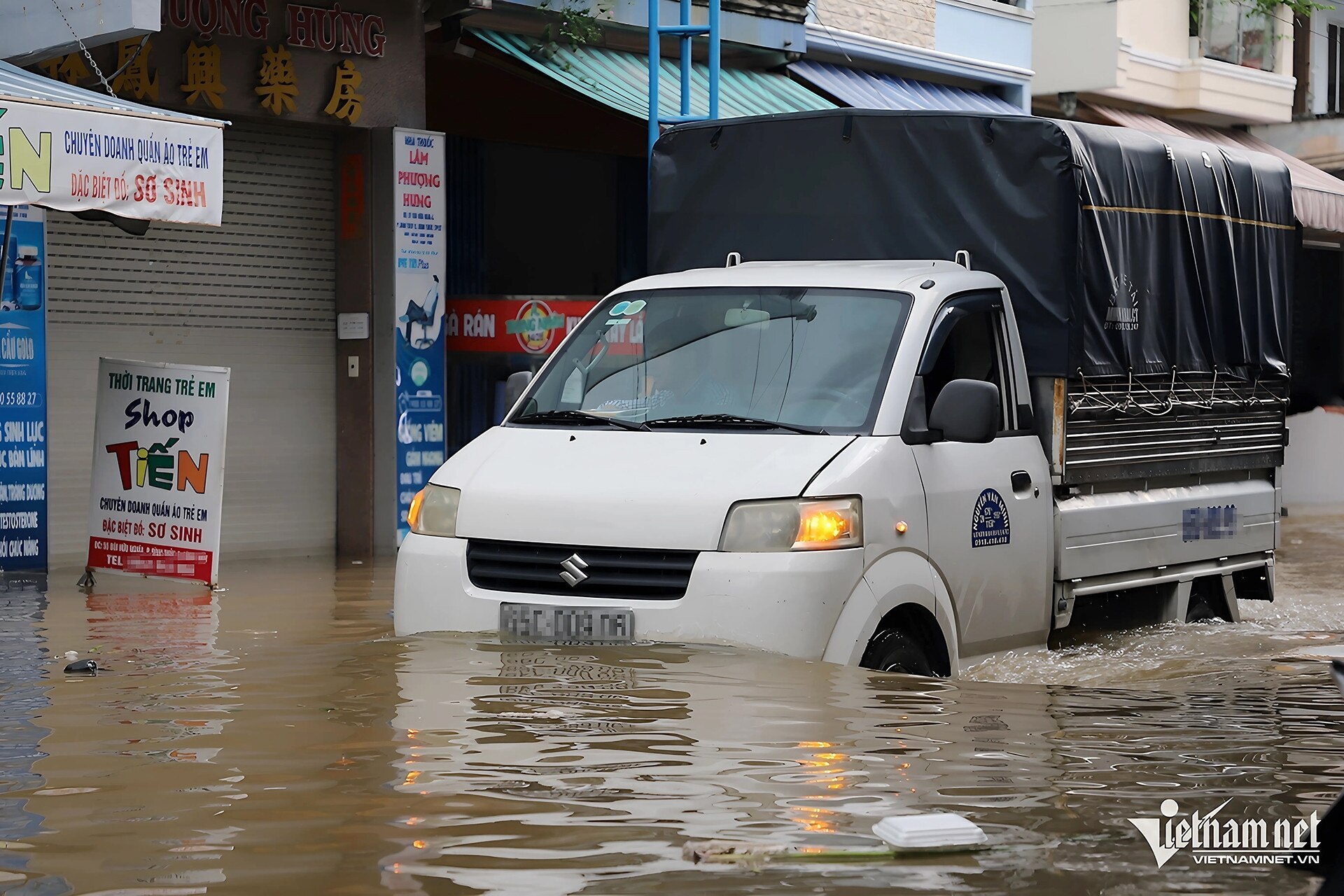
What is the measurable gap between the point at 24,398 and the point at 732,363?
6.47m

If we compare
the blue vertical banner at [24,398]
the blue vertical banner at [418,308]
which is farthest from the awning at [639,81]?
the blue vertical banner at [24,398]

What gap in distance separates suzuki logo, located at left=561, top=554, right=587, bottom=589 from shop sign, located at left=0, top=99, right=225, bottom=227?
4.70 m

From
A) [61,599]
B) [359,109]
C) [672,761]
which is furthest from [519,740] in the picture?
[359,109]

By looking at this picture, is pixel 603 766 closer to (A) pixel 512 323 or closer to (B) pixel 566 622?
(B) pixel 566 622

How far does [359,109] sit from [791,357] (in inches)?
311

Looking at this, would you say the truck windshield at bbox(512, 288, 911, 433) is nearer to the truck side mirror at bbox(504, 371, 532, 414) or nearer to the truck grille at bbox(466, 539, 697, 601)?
the truck side mirror at bbox(504, 371, 532, 414)

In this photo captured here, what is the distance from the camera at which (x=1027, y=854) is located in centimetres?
440

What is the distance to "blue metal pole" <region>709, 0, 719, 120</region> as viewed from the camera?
14.9m

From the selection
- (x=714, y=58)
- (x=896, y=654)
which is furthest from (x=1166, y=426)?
(x=714, y=58)

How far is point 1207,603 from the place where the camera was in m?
9.80

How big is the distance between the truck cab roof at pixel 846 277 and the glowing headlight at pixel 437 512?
1530mm

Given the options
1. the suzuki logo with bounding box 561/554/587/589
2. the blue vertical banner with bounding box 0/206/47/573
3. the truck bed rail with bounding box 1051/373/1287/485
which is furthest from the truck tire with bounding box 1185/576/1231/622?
the blue vertical banner with bounding box 0/206/47/573

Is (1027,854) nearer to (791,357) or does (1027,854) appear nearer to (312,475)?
(791,357)

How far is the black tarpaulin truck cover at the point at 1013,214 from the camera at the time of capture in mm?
8352
